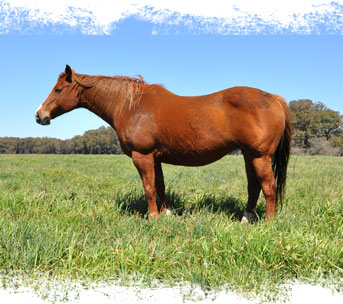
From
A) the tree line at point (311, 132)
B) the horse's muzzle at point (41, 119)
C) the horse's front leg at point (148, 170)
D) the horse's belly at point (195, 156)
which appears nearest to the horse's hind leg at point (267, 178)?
the horse's belly at point (195, 156)

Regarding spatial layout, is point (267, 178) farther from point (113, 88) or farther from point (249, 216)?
point (113, 88)

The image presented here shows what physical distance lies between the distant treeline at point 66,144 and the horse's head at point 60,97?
8188cm

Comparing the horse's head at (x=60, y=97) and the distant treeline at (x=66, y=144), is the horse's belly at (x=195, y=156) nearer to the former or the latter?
the horse's head at (x=60, y=97)

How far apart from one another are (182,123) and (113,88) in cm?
157

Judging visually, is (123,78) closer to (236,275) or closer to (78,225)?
(78,225)

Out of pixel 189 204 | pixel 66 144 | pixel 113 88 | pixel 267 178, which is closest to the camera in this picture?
pixel 267 178

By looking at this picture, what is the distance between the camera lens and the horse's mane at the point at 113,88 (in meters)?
4.82

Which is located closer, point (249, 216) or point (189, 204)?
point (249, 216)

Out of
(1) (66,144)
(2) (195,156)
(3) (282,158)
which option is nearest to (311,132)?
(3) (282,158)

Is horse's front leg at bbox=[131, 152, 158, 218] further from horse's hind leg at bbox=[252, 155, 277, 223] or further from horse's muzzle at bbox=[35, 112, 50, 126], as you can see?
horse's muzzle at bbox=[35, 112, 50, 126]

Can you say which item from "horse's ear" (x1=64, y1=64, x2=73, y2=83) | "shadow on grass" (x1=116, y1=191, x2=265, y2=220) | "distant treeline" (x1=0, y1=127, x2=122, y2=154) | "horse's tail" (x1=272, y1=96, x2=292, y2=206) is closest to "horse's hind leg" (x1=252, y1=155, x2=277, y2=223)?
"horse's tail" (x1=272, y1=96, x2=292, y2=206)

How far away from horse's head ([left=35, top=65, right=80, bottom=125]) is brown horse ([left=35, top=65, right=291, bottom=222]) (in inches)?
0.7

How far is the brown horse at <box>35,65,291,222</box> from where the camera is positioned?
4062 mm

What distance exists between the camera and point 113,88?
496 cm
